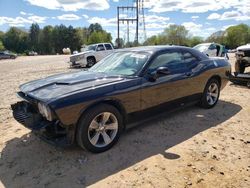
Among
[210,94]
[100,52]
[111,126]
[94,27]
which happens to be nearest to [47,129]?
[111,126]

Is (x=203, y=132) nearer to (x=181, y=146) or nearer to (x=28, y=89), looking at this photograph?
(x=181, y=146)

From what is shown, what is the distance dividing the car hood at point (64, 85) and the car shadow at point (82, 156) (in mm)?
907

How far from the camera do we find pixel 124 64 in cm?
508

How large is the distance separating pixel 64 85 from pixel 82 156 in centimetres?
109

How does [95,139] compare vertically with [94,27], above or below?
below

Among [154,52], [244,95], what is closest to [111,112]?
[154,52]

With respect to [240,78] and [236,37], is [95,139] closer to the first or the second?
[240,78]

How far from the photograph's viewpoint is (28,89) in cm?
452

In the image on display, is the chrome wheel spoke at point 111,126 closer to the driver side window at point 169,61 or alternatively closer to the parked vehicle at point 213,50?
the driver side window at point 169,61

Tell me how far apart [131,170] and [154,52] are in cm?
228

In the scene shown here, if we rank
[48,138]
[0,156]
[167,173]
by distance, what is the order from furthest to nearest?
[0,156] → [48,138] → [167,173]

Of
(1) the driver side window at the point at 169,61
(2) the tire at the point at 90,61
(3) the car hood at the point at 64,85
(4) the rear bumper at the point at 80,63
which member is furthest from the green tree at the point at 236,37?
(3) the car hood at the point at 64,85

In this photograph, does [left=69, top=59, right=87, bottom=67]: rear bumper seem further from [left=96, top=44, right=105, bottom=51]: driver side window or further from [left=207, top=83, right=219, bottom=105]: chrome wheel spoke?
[left=207, top=83, right=219, bottom=105]: chrome wheel spoke

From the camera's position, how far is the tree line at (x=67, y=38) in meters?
98.9
